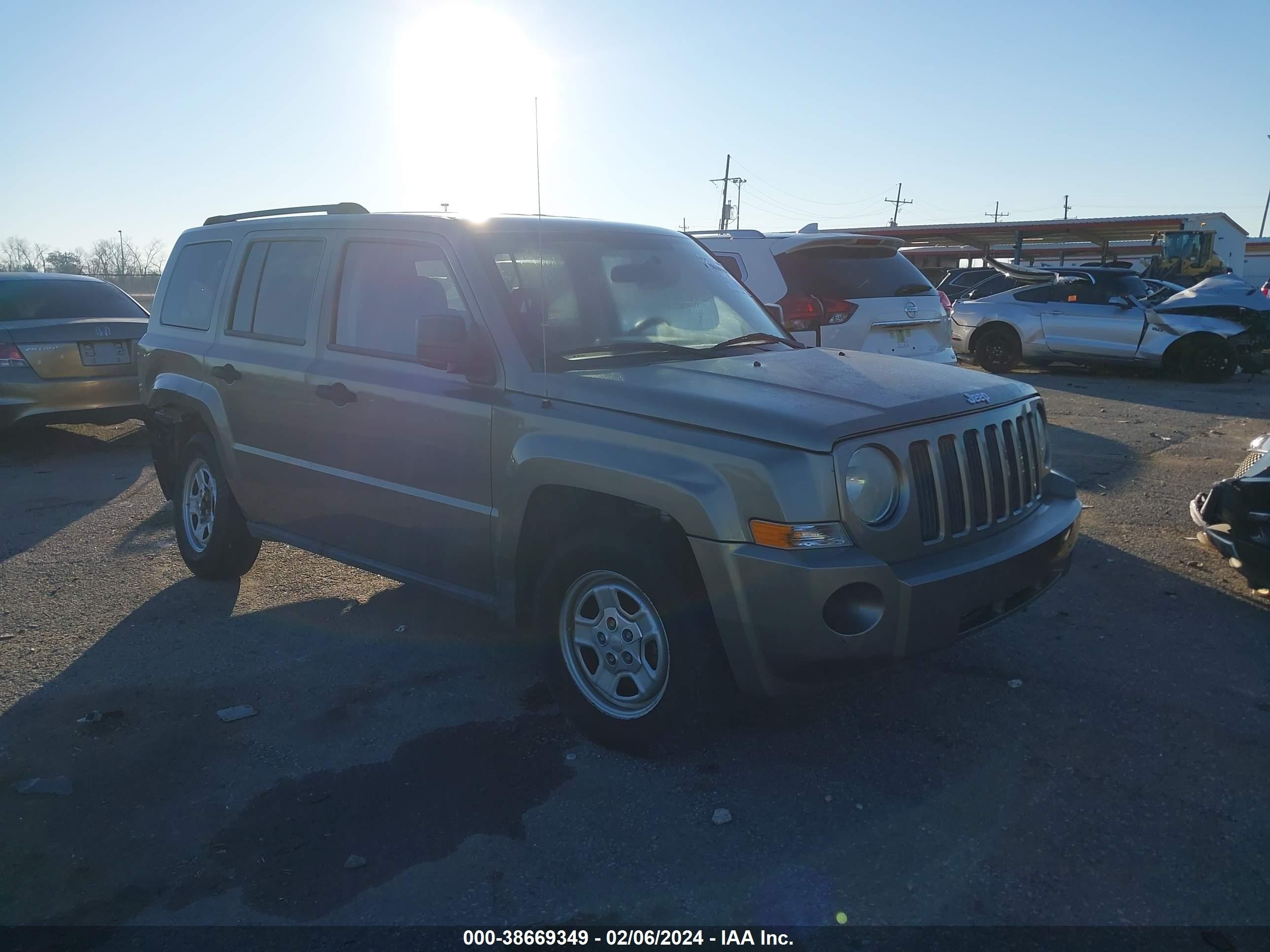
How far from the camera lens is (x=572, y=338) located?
404 cm

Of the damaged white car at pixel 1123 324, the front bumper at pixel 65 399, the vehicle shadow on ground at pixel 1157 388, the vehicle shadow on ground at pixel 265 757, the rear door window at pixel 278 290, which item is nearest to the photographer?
the vehicle shadow on ground at pixel 265 757

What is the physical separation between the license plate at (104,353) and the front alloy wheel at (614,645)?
7602mm

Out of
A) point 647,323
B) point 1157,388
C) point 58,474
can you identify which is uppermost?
point 647,323

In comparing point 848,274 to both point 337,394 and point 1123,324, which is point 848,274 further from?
point 1123,324

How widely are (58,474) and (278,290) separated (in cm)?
534

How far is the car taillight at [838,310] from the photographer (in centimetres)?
771

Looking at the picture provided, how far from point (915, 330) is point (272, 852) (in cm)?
647

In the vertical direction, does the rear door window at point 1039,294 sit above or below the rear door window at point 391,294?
below

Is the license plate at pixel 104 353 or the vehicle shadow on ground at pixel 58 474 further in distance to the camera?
the license plate at pixel 104 353

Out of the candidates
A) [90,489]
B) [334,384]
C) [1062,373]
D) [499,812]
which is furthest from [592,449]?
[1062,373]

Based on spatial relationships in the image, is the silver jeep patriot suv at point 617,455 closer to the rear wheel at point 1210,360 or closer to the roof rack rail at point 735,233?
the roof rack rail at point 735,233

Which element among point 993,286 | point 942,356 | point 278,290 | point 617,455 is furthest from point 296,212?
point 993,286

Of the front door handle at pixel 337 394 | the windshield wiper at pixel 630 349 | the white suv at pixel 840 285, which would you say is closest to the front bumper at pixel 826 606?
the windshield wiper at pixel 630 349

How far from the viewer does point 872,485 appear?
321 centimetres
